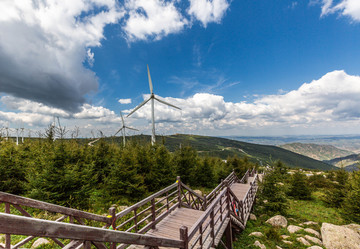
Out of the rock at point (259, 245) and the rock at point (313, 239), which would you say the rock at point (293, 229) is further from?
the rock at point (259, 245)

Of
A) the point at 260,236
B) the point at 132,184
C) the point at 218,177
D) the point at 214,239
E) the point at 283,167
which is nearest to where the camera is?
the point at 214,239

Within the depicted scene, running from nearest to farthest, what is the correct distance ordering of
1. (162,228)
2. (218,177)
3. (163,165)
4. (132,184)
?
(162,228), (132,184), (163,165), (218,177)

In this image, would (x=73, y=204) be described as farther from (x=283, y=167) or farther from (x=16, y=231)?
(x=283, y=167)

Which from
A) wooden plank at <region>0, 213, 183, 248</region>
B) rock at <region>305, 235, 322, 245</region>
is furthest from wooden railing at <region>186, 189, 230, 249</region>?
rock at <region>305, 235, 322, 245</region>

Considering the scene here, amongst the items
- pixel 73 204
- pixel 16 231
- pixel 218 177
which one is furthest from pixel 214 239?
pixel 218 177

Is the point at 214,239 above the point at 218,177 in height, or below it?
above

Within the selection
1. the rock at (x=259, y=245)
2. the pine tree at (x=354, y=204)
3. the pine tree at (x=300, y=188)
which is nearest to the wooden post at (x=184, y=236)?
the rock at (x=259, y=245)

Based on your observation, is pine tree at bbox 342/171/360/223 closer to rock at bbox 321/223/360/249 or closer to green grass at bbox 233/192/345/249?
green grass at bbox 233/192/345/249
